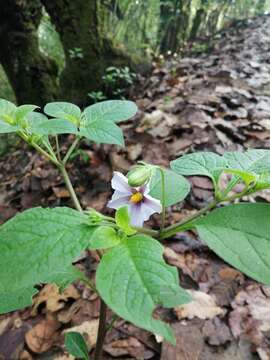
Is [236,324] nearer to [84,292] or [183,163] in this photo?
[84,292]

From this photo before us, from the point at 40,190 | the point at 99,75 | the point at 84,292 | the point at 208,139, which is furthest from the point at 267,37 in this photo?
the point at 84,292

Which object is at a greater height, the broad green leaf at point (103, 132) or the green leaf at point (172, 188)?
the broad green leaf at point (103, 132)

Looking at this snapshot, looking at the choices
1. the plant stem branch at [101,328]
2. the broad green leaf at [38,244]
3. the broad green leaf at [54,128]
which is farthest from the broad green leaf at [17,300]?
the broad green leaf at [54,128]

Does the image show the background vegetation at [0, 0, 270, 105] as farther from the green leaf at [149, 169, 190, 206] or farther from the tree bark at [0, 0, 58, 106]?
the green leaf at [149, 169, 190, 206]

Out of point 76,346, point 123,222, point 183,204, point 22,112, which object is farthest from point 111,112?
point 183,204

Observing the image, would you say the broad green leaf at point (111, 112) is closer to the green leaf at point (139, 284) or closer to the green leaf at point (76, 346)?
the green leaf at point (139, 284)

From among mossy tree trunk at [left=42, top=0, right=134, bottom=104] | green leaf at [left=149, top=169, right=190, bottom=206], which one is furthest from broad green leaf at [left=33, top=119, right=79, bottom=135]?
mossy tree trunk at [left=42, top=0, right=134, bottom=104]

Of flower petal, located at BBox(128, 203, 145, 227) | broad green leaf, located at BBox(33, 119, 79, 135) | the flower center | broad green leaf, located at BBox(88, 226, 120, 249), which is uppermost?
broad green leaf, located at BBox(33, 119, 79, 135)
